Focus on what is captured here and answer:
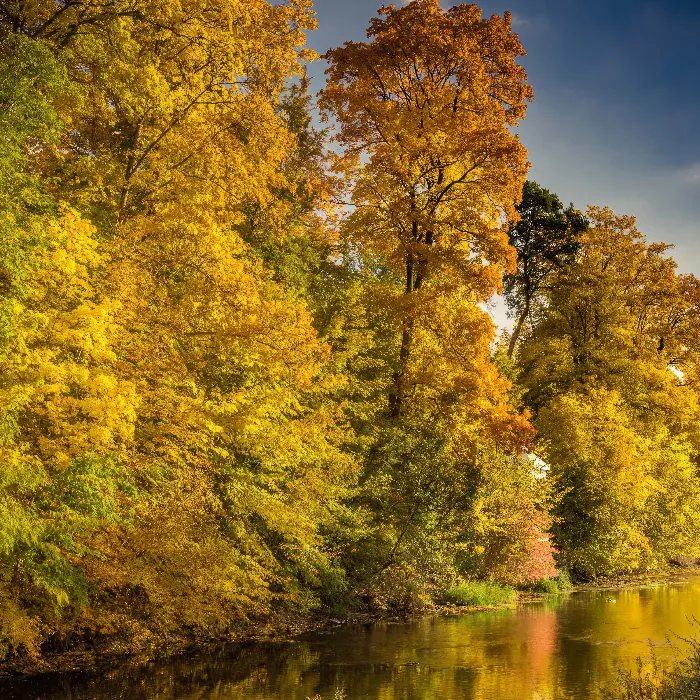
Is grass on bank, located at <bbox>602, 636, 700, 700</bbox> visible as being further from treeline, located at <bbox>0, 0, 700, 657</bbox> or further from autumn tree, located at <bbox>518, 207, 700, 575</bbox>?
autumn tree, located at <bbox>518, 207, 700, 575</bbox>

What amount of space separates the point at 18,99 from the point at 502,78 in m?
16.1

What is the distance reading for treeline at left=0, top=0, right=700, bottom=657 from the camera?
46.3 feet

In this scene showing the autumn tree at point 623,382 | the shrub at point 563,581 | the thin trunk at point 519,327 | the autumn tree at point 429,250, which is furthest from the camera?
the thin trunk at point 519,327

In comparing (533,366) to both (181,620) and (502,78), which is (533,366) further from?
(181,620)

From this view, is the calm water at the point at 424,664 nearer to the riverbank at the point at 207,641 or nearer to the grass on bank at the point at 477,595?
the riverbank at the point at 207,641

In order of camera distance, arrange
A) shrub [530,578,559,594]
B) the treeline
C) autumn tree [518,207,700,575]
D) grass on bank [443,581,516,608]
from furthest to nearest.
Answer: autumn tree [518,207,700,575], shrub [530,578,559,594], grass on bank [443,581,516,608], the treeline

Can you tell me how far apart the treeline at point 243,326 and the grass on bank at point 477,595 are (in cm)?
44

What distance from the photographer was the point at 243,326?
17984 mm

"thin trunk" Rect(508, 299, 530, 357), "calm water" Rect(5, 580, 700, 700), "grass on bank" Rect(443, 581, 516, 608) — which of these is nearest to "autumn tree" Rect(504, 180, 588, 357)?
"thin trunk" Rect(508, 299, 530, 357)

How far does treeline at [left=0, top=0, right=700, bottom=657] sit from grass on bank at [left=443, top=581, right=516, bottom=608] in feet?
1.45

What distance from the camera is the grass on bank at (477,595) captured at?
26.8m

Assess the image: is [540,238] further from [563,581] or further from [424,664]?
[424,664]

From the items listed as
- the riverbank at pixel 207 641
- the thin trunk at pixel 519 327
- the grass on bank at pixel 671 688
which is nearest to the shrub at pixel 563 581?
the riverbank at pixel 207 641

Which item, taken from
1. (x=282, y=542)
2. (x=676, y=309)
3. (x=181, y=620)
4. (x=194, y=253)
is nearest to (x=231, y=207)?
(x=194, y=253)
